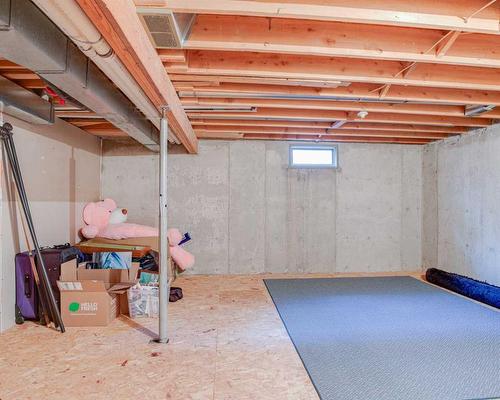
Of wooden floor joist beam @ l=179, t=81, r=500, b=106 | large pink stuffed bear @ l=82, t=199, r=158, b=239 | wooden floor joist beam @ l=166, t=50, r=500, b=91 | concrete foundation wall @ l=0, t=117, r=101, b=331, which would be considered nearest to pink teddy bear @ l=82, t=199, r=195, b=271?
large pink stuffed bear @ l=82, t=199, r=158, b=239

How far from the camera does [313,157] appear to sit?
16.5 ft

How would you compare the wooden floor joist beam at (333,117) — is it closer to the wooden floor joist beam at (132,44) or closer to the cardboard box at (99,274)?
→ the wooden floor joist beam at (132,44)

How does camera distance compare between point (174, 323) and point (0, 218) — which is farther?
point (174, 323)

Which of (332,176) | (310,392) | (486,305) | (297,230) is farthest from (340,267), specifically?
(310,392)

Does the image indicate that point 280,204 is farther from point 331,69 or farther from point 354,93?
point 331,69

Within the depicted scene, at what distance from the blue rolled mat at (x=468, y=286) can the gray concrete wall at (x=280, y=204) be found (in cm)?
86

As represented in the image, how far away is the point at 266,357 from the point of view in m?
2.21

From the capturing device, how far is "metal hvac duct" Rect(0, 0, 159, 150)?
1371mm

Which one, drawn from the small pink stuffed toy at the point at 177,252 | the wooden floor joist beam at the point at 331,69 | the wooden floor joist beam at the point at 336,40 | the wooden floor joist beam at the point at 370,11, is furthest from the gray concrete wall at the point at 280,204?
the wooden floor joist beam at the point at 370,11

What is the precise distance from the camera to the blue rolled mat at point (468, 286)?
335cm

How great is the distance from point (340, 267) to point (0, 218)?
4394 mm

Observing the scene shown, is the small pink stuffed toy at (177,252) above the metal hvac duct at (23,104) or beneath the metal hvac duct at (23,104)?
beneath

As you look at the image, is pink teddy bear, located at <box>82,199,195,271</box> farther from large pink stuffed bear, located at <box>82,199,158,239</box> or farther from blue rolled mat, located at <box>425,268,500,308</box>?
blue rolled mat, located at <box>425,268,500,308</box>

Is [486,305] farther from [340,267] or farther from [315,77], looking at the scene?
[315,77]
